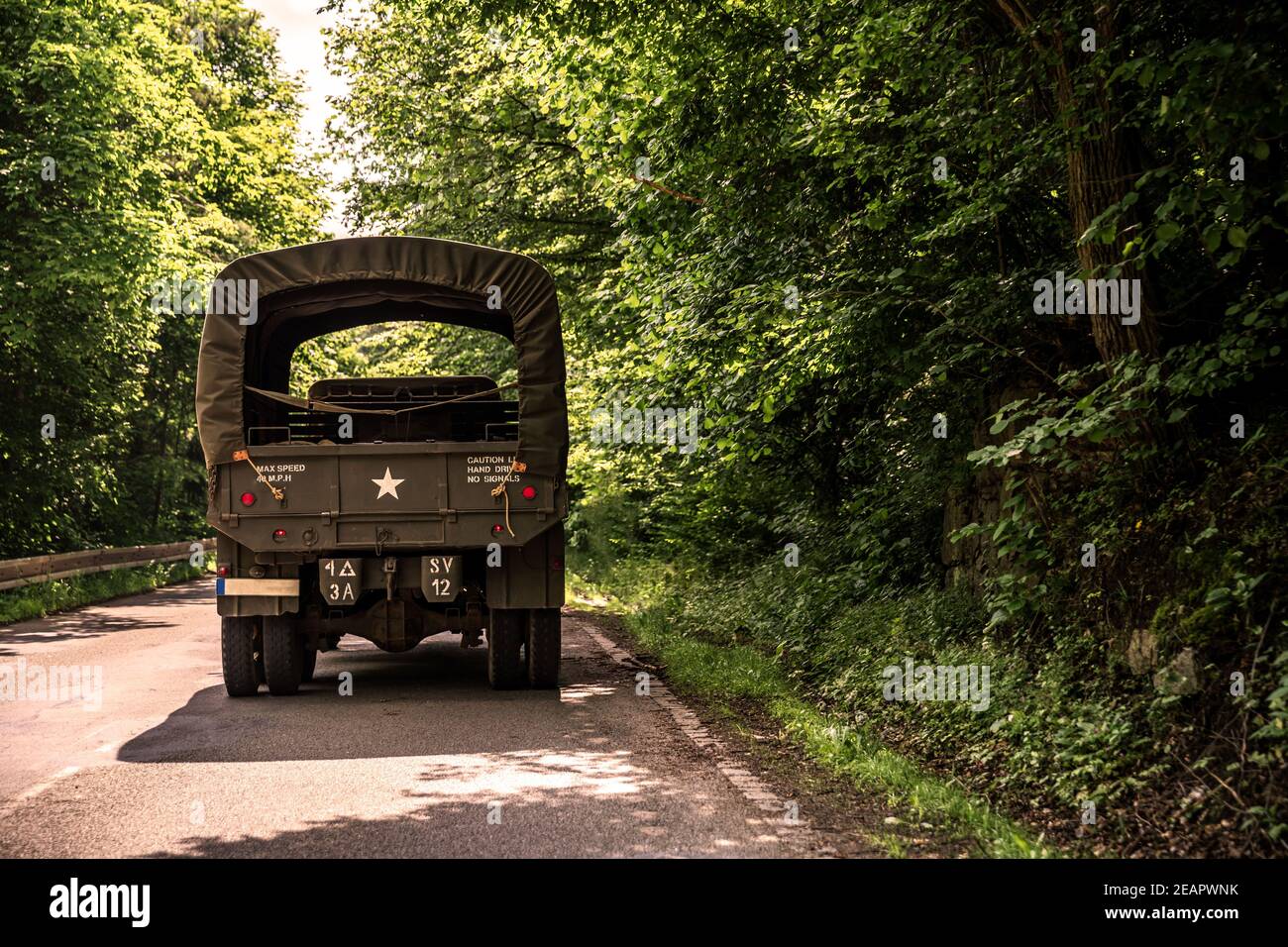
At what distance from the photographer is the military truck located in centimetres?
959

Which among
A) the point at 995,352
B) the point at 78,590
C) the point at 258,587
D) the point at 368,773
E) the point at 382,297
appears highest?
the point at 382,297

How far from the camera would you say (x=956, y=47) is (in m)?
8.59

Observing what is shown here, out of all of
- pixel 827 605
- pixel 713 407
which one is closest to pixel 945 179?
pixel 713 407

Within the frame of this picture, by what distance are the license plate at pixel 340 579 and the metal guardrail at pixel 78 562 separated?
11.2 meters

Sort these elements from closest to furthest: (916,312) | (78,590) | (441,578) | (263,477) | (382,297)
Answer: (916,312), (263,477), (441,578), (382,297), (78,590)

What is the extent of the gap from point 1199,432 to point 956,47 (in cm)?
334

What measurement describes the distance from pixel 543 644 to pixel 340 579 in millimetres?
1782

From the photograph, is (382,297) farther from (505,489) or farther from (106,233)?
(106,233)

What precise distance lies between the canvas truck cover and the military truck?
0.04 ft

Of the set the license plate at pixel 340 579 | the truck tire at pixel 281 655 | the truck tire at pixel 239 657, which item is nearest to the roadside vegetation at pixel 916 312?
the license plate at pixel 340 579

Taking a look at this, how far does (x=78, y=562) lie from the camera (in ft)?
71.1

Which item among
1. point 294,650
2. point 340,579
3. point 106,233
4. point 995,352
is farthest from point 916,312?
point 106,233

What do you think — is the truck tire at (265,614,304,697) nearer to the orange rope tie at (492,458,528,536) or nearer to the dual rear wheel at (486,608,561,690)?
the dual rear wheel at (486,608,561,690)

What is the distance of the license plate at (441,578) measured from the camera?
383 inches
